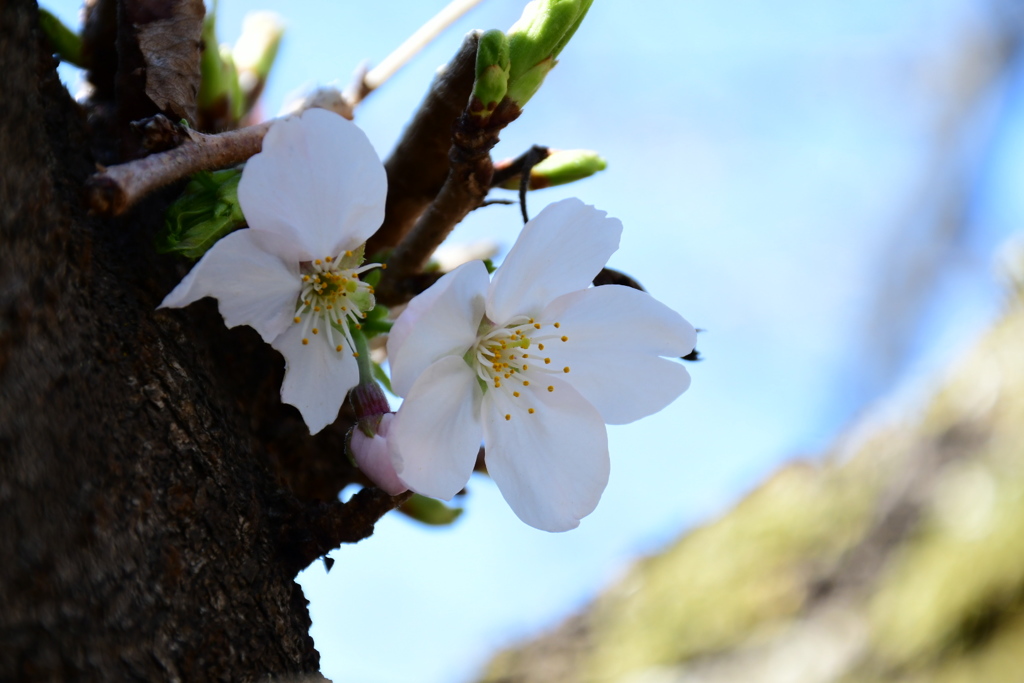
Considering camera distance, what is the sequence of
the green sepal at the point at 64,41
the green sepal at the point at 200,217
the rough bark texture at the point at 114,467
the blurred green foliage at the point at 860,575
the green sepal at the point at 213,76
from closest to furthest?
the rough bark texture at the point at 114,467 < the green sepal at the point at 200,217 < the green sepal at the point at 64,41 < the green sepal at the point at 213,76 < the blurred green foliage at the point at 860,575

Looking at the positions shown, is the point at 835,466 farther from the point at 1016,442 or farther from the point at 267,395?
the point at 267,395

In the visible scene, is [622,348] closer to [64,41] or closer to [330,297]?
[330,297]

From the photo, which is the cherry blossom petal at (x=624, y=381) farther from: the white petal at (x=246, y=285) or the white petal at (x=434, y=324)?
the white petal at (x=246, y=285)

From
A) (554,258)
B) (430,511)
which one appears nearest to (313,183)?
(554,258)

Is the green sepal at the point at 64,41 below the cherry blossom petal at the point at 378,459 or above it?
above

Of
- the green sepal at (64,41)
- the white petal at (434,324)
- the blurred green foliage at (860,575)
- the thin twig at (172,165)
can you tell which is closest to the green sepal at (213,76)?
the green sepal at (64,41)

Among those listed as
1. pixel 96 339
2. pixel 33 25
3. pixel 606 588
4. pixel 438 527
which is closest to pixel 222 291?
pixel 96 339

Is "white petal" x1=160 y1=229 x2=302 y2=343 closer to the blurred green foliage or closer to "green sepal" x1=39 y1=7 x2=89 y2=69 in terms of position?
"green sepal" x1=39 y1=7 x2=89 y2=69

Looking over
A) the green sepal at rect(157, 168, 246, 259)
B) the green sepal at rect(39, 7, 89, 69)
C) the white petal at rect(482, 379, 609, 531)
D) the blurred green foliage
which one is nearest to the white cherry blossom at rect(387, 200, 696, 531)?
the white petal at rect(482, 379, 609, 531)
